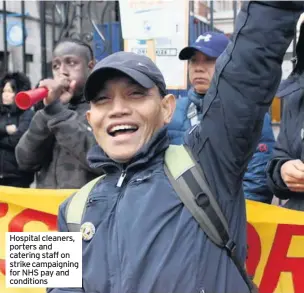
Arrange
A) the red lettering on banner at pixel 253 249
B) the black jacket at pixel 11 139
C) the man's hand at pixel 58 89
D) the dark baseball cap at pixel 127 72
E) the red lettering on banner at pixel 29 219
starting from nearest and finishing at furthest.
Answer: the dark baseball cap at pixel 127 72
the red lettering on banner at pixel 253 249
the man's hand at pixel 58 89
the red lettering on banner at pixel 29 219
the black jacket at pixel 11 139

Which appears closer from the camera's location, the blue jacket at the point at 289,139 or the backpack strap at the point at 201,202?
the backpack strap at the point at 201,202

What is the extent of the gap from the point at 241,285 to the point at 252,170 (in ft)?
4.30

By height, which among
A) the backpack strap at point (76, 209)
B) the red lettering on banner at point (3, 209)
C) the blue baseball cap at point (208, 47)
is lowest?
the red lettering on banner at point (3, 209)

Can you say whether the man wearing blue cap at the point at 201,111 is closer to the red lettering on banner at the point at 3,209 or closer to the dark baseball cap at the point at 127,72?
the red lettering on banner at the point at 3,209

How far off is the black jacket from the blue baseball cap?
5.24 feet

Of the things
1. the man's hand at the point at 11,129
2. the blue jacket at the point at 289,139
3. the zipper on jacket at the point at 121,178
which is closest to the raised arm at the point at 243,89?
the zipper on jacket at the point at 121,178

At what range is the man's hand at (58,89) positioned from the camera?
2750 millimetres

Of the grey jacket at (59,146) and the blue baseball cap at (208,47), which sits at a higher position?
the blue baseball cap at (208,47)

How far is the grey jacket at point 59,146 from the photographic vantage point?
279 cm

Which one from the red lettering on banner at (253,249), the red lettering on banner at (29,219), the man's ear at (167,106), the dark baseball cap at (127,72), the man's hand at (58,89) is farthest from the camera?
the red lettering on banner at (29,219)

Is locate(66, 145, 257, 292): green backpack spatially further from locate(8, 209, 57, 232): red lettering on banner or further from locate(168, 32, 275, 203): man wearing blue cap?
locate(8, 209, 57, 232): red lettering on banner

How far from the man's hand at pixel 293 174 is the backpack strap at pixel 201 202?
775mm

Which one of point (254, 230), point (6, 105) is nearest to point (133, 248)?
point (254, 230)

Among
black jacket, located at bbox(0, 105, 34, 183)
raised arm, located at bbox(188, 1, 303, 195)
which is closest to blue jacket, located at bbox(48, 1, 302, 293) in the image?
raised arm, located at bbox(188, 1, 303, 195)
